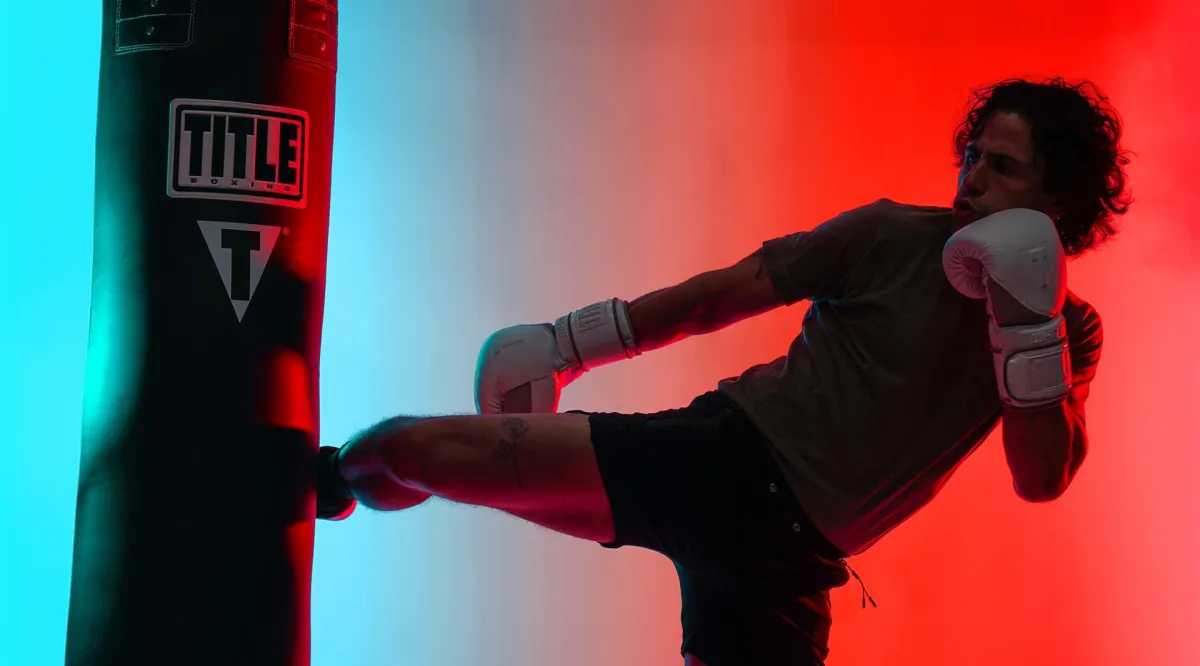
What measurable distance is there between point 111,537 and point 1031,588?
2420 mm

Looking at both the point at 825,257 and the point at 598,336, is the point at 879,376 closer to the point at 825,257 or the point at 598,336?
the point at 825,257

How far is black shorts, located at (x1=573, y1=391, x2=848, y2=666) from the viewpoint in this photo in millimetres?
1630

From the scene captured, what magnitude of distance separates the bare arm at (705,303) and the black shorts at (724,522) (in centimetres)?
14

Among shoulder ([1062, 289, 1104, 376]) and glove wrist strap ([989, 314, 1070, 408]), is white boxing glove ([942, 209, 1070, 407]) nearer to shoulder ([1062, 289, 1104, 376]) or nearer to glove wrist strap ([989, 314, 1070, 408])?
glove wrist strap ([989, 314, 1070, 408])

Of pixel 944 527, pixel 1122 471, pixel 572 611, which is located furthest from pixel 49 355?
pixel 1122 471

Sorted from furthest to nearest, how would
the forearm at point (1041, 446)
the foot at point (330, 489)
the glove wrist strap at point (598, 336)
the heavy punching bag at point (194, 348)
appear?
1. the glove wrist strap at point (598, 336)
2. the foot at point (330, 489)
3. the forearm at point (1041, 446)
4. the heavy punching bag at point (194, 348)

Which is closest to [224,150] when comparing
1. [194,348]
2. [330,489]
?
[194,348]

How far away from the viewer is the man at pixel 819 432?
159cm

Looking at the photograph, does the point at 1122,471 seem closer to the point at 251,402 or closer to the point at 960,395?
the point at 960,395

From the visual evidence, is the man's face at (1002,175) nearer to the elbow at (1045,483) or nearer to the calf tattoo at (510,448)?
the elbow at (1045,483)

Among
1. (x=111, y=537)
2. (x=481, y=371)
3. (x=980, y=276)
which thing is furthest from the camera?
(x=481, y=371)

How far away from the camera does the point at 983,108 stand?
1699mm

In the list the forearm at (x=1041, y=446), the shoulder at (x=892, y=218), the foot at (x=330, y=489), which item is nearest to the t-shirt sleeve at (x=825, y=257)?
the shoulder at (x=892, y=218)

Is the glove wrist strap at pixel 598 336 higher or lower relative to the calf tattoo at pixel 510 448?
higher
